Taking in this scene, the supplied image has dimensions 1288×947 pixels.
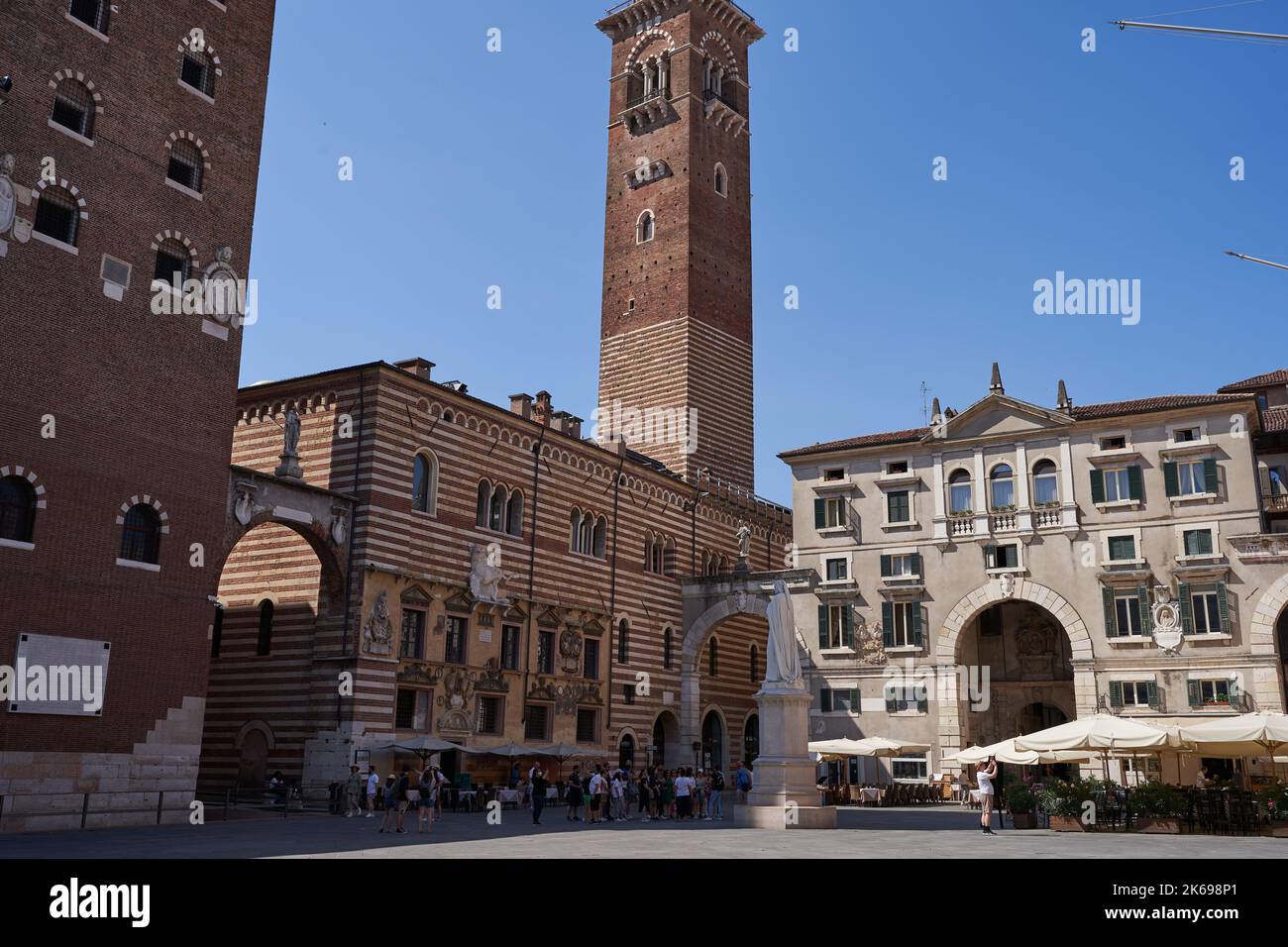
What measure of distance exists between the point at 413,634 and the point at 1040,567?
2163 cm

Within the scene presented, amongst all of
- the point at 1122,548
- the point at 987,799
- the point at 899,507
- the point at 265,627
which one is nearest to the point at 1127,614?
the point at 1122,548

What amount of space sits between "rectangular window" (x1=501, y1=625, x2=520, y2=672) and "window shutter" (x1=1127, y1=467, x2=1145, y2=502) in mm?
21354

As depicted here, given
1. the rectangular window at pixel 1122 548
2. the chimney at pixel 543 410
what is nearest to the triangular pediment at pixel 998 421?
the rectangular window at pixel 1122 548

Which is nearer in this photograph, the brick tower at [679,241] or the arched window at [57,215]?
the arched window at [57,215]

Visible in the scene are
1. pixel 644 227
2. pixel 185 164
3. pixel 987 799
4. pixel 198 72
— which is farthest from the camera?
pixel 644 227

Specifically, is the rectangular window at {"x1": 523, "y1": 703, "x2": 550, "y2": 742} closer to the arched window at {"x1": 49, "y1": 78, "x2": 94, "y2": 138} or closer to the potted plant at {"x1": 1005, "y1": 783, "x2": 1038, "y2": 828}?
the potted plant at {"x1": 1005, "y1": 783, "x2": 1038, "y2": 828}

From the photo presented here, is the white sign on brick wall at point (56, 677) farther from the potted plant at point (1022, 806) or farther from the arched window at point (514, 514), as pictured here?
the potted plant at point (1022, 806)

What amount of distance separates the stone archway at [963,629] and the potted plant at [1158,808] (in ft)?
46.0

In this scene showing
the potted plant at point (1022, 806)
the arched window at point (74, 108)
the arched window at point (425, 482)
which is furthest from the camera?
the arched window at point (425, 482)

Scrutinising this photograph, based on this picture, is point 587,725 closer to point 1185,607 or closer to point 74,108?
point 1185,607

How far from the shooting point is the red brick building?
2167 cm

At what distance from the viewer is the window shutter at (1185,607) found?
116 feet

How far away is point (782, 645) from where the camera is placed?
79.3 feet

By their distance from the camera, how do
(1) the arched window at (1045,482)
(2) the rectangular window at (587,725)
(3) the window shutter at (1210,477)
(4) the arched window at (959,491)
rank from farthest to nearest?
(4) the arched window at (959,491) < (1) the arched window at (1045,482) < (2) the rectangular window at (587,725) < (3) the window shutter at (1210,477)
